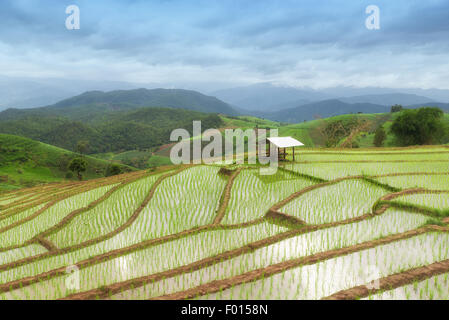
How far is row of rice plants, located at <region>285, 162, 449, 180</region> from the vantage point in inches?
459

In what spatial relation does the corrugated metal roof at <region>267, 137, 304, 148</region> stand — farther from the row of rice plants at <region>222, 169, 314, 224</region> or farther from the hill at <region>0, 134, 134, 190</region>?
the hill at <region>0, 134, 134, 190</region>

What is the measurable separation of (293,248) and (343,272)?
1.16 metres

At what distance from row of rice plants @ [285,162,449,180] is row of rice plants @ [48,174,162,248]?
7819mm

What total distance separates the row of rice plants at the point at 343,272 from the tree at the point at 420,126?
3373 centimetres

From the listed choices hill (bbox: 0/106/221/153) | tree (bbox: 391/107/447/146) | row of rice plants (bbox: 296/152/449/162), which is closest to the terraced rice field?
row of rice plants (bbox: 296/152/449/162)

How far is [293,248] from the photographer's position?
16.9 feet

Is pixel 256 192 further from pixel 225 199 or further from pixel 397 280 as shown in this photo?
pixel 397 280

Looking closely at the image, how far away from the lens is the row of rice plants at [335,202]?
22.9 ft

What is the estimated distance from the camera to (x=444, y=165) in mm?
12688

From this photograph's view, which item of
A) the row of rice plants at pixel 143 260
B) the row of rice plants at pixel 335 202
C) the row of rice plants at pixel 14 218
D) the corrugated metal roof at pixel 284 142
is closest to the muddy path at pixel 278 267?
the row of rice plants at pixel 143 260

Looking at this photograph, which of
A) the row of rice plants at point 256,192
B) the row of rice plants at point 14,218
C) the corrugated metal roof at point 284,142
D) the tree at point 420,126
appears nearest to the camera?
the row of rice plants at point 256,192

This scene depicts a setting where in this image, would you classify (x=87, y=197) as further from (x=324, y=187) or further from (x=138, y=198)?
Answer: (x=324, y=187)

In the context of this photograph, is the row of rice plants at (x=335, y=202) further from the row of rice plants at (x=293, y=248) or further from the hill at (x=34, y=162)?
the hill at (x=34, y=162)
